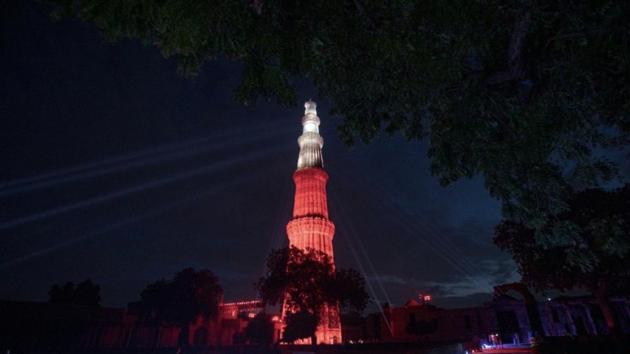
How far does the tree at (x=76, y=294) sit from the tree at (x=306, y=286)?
152 feet

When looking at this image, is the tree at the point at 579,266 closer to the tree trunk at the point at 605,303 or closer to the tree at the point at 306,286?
the tree trunk at the point at 605,303

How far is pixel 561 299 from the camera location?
48500mm

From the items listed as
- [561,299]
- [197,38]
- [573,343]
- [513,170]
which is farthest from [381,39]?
[561,299]

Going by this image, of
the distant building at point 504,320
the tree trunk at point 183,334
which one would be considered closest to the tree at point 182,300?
the tree trunk at point 183,334

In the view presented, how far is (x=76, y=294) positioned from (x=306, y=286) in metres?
54.1

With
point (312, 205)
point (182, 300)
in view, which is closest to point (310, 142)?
point (312, 205)

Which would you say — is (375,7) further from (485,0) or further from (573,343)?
(573,343)

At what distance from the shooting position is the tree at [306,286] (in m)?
33.7

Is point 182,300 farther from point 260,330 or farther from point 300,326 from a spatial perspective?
point 300,326

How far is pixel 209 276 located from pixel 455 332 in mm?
38969

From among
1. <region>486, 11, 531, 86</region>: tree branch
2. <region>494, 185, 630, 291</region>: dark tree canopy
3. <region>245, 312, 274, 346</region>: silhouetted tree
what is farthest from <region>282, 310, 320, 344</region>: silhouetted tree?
<region>486, 11, 531, 86</region>: tree branch

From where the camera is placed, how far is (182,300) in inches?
1929

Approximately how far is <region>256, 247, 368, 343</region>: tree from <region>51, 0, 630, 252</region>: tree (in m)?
27.2

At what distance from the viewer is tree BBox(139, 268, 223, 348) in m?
48.4
